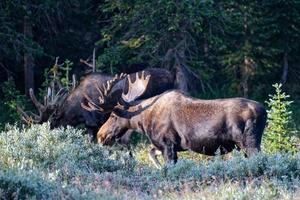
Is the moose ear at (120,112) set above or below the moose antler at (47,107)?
above

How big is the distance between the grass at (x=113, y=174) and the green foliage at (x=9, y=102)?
296 inches

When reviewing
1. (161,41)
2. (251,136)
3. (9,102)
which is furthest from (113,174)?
(9,102)

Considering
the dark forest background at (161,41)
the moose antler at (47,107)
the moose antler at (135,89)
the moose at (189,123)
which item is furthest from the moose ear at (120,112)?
the dark forest background at (161,41)

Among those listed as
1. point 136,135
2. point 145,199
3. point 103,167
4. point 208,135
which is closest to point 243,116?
point 208,135

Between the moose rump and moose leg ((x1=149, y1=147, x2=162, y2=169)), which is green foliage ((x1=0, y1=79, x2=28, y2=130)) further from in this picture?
the moose rump

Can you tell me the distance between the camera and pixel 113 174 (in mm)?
9266

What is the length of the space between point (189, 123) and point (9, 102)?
30.0 feet

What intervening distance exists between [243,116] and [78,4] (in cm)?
1276

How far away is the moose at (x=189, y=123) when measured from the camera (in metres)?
11.2

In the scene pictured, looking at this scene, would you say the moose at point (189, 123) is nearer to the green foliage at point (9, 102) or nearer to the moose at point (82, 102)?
the moose at point (82, 102)

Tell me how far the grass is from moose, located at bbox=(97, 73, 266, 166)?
1375 mm

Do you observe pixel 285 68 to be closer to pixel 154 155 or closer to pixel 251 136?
pixel 154 155

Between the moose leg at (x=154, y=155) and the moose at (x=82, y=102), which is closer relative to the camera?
the moose leg at (x=154, y=155)

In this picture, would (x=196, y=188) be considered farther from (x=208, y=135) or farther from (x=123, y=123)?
(x=123, y=123)
